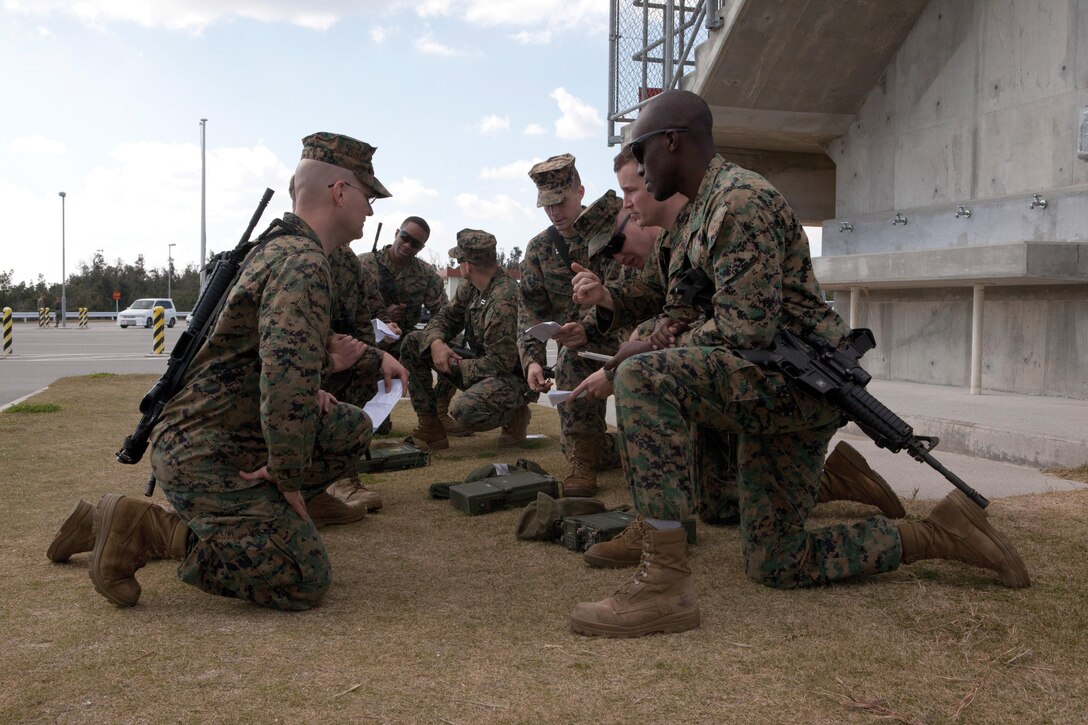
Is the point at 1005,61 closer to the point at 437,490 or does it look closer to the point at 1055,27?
the point at 1055,27

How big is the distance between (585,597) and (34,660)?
1.71 metres

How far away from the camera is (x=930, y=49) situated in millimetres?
9680

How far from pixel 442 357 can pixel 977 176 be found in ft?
18.8

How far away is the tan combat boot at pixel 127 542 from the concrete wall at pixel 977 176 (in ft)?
24.0

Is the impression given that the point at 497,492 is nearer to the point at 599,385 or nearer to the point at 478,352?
the point at 599,385

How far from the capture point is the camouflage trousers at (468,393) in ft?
20.9

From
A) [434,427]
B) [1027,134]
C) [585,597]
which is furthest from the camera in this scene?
[1027,134]

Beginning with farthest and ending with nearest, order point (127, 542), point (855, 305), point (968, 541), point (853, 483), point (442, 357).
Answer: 1. point (855, 305)
2. point (442, 357)
3. point (853, 483)
4. point (968, 541)
5. point (127, 542)

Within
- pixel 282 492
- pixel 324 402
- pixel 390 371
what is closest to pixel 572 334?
pixel 390 371

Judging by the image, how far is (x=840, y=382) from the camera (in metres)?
3.03

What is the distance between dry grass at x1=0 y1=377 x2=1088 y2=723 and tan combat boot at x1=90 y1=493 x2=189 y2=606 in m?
0.09

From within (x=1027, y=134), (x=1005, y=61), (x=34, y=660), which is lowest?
(x=34, y=660)

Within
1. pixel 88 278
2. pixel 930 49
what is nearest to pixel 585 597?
pixel 930 49

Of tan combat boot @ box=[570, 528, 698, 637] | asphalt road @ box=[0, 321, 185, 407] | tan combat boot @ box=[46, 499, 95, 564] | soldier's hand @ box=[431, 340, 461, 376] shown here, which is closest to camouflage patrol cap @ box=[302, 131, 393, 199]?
tan combat boot @ box=[46, 499, 95, 564]
